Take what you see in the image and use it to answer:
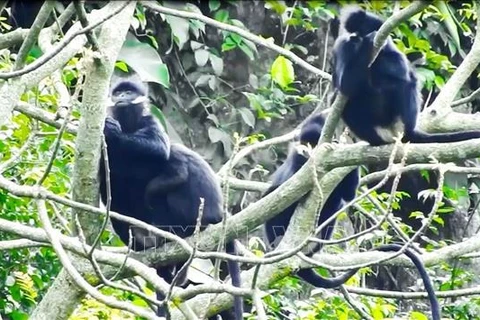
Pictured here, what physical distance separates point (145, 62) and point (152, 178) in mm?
1773

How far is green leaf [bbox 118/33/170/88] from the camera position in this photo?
6.64 meters

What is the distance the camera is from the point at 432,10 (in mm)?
5648

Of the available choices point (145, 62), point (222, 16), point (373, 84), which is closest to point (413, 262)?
point (373, 84)

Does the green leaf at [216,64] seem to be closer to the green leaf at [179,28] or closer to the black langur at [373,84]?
the green leaf at [179,28]

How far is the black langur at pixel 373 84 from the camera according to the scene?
193 inches

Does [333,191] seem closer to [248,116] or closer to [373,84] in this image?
[373,84]

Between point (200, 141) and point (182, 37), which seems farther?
point (200, 141)

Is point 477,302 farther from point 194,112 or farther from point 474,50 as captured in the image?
point 194,112

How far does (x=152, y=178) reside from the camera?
5293 millimetres

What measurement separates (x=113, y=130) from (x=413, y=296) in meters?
1.85

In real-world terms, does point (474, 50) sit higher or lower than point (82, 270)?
higher

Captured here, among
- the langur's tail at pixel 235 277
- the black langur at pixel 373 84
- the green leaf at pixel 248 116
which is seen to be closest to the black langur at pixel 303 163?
the black langur at pixel 373 84

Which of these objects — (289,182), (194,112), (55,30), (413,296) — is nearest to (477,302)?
(413,296)

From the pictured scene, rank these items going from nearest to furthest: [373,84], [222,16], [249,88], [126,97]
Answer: [373,84], [126,97], [222,16], [249,88]
